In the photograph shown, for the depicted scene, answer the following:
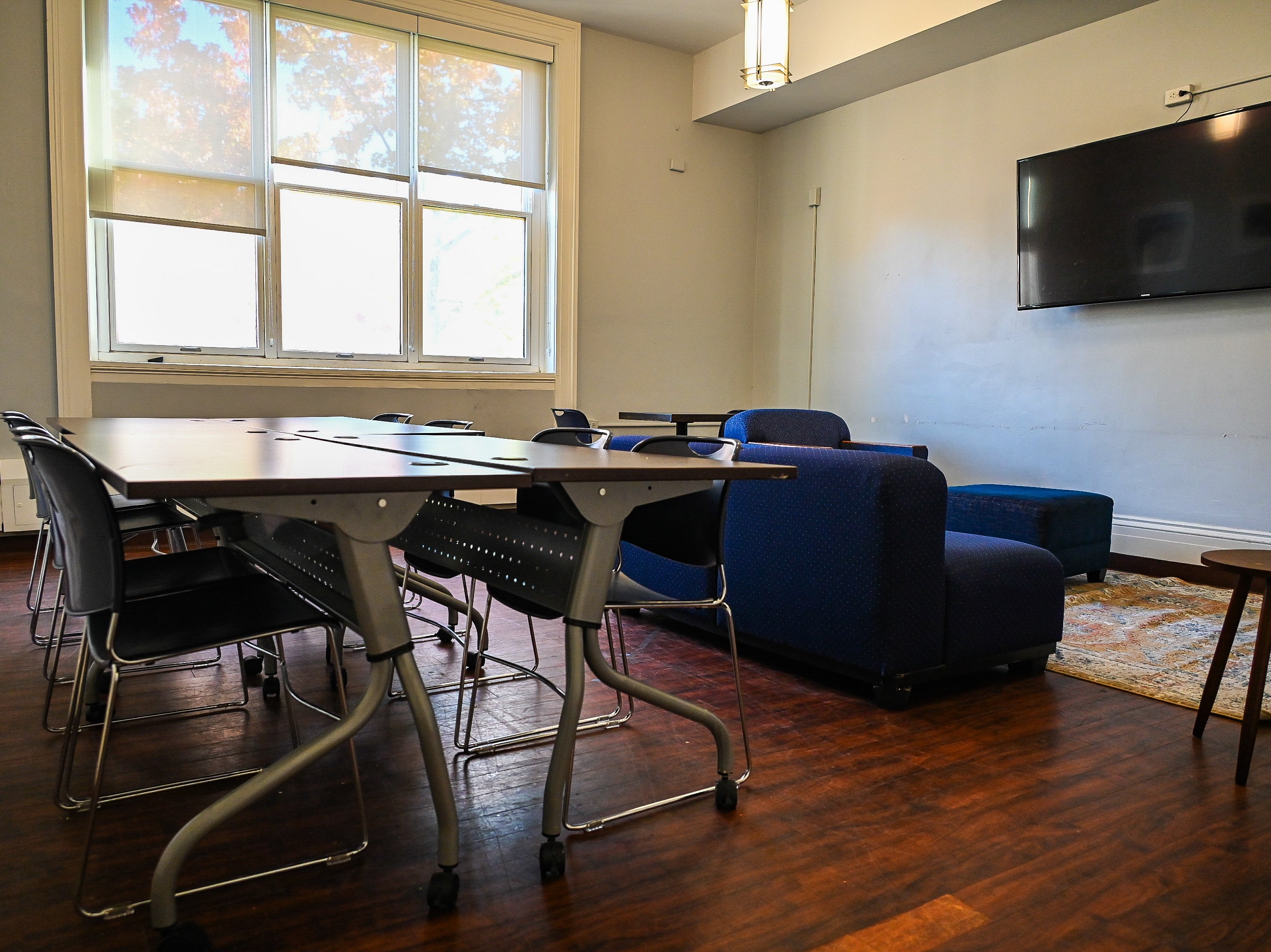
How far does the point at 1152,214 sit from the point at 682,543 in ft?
13.7

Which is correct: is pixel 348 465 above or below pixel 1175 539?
above

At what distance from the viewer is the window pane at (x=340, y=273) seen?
20.1 feet

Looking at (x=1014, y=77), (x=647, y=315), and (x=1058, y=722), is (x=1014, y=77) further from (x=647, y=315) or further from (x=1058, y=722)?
(x=1058, y=722)

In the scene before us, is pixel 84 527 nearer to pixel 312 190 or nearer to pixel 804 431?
pixel 804 431

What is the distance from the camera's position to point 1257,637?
221 cm

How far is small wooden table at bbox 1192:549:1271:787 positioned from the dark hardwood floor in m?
0.10

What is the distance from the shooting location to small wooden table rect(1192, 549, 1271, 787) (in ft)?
7.20

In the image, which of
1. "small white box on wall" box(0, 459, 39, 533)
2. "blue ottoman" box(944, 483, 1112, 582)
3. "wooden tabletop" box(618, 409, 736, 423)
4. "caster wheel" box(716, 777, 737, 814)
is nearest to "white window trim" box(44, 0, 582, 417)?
"small white box on wall" box(0, 459, 39, 533)

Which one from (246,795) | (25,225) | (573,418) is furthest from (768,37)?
(25,225)

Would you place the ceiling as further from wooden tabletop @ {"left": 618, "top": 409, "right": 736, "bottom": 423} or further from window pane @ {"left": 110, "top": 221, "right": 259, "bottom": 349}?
wooden tabletop @ {"left": 618, "top": 409, "right": 736, "bottom": 423}

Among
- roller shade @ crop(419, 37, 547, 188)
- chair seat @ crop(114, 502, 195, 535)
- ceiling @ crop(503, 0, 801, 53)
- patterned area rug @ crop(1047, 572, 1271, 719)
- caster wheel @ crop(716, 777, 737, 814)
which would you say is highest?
ceiling @ crop(503, 0, 801, 53)

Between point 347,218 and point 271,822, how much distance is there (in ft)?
17.1

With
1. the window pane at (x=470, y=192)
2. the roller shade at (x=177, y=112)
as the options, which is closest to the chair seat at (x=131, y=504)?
the roller shade at (x=177, y=112)

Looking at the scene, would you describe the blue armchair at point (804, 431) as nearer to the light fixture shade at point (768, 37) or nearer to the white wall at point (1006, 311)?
the white wall at point (1006, 311)
